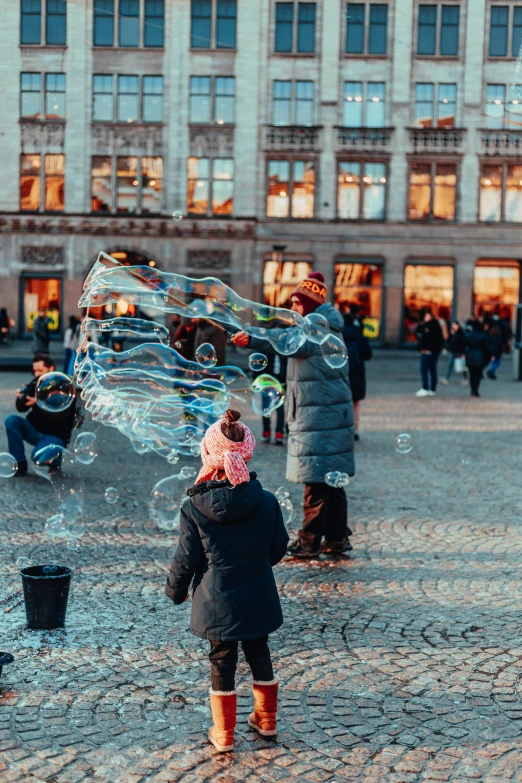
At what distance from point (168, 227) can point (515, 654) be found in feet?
107

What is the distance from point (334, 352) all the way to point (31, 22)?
107 ft

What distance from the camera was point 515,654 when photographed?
17.8 ft

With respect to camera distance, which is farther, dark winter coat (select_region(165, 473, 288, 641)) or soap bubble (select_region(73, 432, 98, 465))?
soap bubble (select_region(73, 432, 98, 465))

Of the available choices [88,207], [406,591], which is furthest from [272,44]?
[406,591]

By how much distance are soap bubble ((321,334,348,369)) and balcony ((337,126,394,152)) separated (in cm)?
3108

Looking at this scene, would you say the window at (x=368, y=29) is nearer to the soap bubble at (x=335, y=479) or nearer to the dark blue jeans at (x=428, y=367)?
Result: the dark blue jeans at (x=428, y=367)

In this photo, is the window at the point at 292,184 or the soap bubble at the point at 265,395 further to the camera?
the window at the point at 292,184

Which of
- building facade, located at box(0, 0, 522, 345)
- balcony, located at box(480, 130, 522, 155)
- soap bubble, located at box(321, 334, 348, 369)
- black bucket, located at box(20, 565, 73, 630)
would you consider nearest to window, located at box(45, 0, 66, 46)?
building facade, located at box(0, 0, 522, 345)

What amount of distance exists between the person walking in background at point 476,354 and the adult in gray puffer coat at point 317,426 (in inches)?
511

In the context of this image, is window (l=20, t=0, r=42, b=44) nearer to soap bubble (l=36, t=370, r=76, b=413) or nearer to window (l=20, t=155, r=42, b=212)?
window (l=20, t=155, r=42, b=212)

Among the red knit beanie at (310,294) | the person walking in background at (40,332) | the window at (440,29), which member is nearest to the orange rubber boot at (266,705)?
the red knit beanie at (310,294)

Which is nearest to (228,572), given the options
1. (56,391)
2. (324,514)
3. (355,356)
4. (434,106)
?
(324,514)

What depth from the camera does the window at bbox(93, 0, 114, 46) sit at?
36.0m

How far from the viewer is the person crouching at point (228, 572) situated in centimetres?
423
